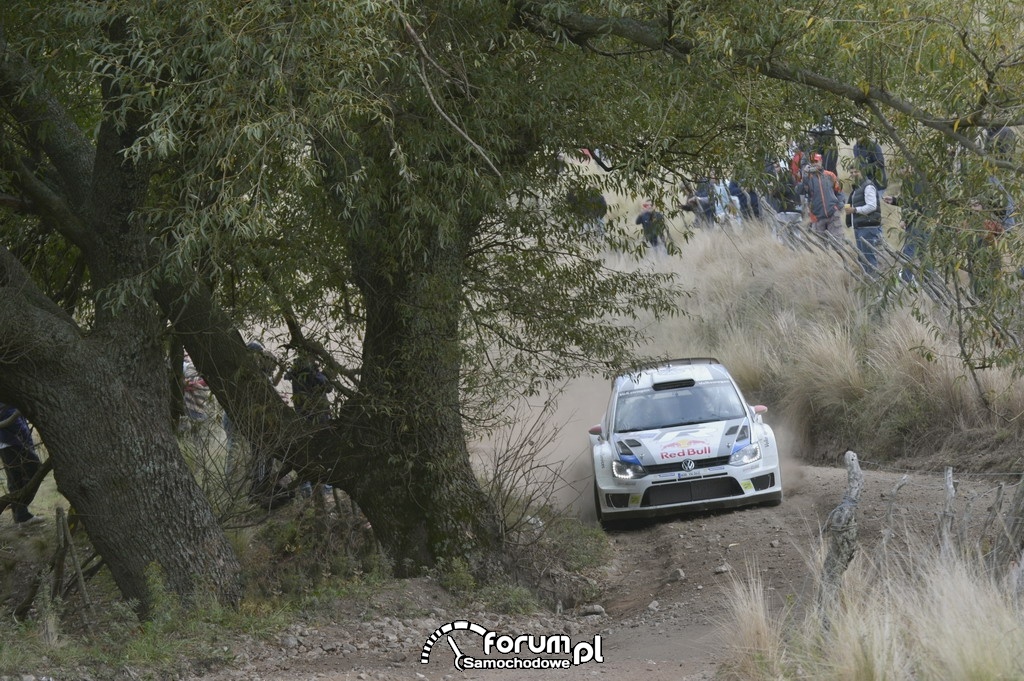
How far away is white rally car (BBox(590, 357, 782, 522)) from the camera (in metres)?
12.0

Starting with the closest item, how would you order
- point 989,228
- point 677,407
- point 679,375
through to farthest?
1. point 989,228
2. point 677,407
3. point 679,375

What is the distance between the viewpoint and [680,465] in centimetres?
1202

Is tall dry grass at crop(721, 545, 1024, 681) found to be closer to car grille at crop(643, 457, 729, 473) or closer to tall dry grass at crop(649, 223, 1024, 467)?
tall dry grass at crop(649, 223, 1024, 467)

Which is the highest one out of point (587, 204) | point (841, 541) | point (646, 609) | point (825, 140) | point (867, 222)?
point (867, 222)

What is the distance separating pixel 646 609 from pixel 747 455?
283cm

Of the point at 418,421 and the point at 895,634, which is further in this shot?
the point at 418,421

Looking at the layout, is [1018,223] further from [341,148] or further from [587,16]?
[341,148]

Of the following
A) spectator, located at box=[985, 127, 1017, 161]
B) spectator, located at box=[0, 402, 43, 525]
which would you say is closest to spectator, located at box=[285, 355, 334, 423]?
spectator, located at box=[0, 402, 43, 525]

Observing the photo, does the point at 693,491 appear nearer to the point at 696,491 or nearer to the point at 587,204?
the point at 696,491

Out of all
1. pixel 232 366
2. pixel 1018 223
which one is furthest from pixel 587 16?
pixel 232 366

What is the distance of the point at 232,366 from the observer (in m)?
9.45

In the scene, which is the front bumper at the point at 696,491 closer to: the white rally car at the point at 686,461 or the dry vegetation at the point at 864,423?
the white rally car at the point at 686,461

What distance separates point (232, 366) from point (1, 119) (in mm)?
2715

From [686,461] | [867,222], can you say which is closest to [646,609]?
[686,461]
